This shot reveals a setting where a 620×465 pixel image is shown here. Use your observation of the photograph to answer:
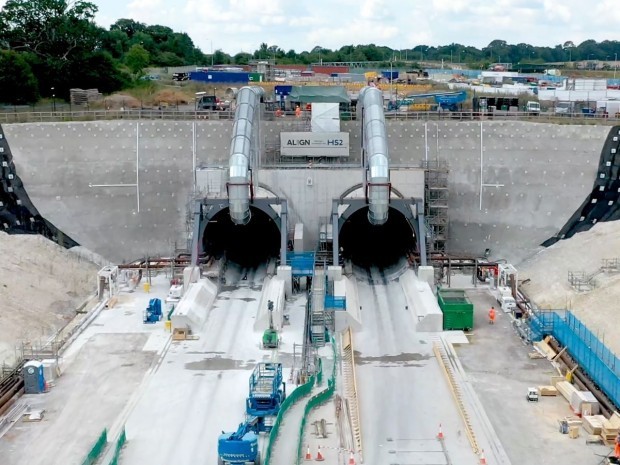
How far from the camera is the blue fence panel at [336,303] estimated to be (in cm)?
3847

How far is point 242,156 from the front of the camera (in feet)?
143

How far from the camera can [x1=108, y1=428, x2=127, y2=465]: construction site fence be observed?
25.3 meters

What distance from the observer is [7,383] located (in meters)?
31.3

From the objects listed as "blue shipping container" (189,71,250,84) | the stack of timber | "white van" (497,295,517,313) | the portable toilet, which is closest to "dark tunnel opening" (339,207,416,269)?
"white van" (497,295,517,313)

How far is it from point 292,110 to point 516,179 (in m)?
18.2

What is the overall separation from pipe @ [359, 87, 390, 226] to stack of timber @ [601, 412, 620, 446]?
18219 millimetres

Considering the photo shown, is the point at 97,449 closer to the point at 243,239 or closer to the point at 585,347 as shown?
the point at 585,347

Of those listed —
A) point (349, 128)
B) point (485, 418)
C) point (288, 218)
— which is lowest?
point (485, 418)

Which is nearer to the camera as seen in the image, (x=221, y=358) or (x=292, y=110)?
(x=221, y=358)

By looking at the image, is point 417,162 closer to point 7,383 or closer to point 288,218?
point 288,218

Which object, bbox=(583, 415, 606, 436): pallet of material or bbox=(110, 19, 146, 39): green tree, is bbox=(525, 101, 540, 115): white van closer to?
bbox=(583, 415, 606, 436): pallet of material

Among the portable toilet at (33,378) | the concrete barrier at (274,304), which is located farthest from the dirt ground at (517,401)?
the portable toilet at (33,378)

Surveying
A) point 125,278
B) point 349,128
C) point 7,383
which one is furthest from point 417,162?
point 7,383

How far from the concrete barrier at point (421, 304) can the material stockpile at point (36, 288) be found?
56.0 feet
